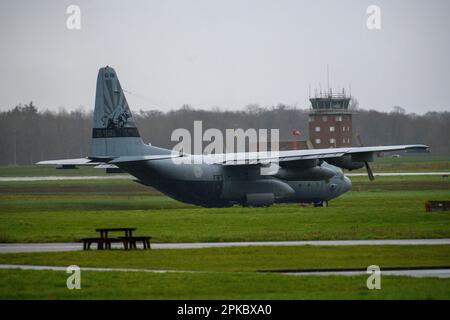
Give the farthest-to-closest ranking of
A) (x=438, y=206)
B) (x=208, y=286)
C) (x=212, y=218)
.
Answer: (x=438, y=206) < (x=212, y=218) < (x=208, y=286)

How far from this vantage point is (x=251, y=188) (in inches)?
2445

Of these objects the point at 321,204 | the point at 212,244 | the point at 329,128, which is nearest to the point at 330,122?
the point at 329,128

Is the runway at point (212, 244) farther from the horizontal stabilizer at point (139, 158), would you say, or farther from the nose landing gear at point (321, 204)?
the nose landing gear at point (321, 204)

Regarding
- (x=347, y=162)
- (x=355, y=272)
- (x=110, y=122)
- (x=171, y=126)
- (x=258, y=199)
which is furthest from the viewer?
(x=171, y=126)

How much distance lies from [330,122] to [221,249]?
8602 cm

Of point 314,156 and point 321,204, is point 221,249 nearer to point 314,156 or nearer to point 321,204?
point 314,156

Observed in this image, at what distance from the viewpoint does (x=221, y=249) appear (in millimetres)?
39188

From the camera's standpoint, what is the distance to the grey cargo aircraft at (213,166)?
58.0m

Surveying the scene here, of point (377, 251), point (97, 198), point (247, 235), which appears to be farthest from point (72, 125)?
point (377, 251)

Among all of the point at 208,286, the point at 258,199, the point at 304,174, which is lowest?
the point at 208,286

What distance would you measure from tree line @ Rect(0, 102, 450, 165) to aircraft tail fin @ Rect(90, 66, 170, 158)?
5822cm

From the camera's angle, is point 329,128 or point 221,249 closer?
point 221,249

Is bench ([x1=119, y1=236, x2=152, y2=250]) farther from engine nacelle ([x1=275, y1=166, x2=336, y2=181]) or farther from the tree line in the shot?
the tree line

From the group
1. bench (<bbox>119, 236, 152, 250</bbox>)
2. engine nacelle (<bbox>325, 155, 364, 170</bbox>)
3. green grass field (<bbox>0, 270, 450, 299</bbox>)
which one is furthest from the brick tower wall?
green grass field (<bbox>0, 270, 450, 299</bbox>)
